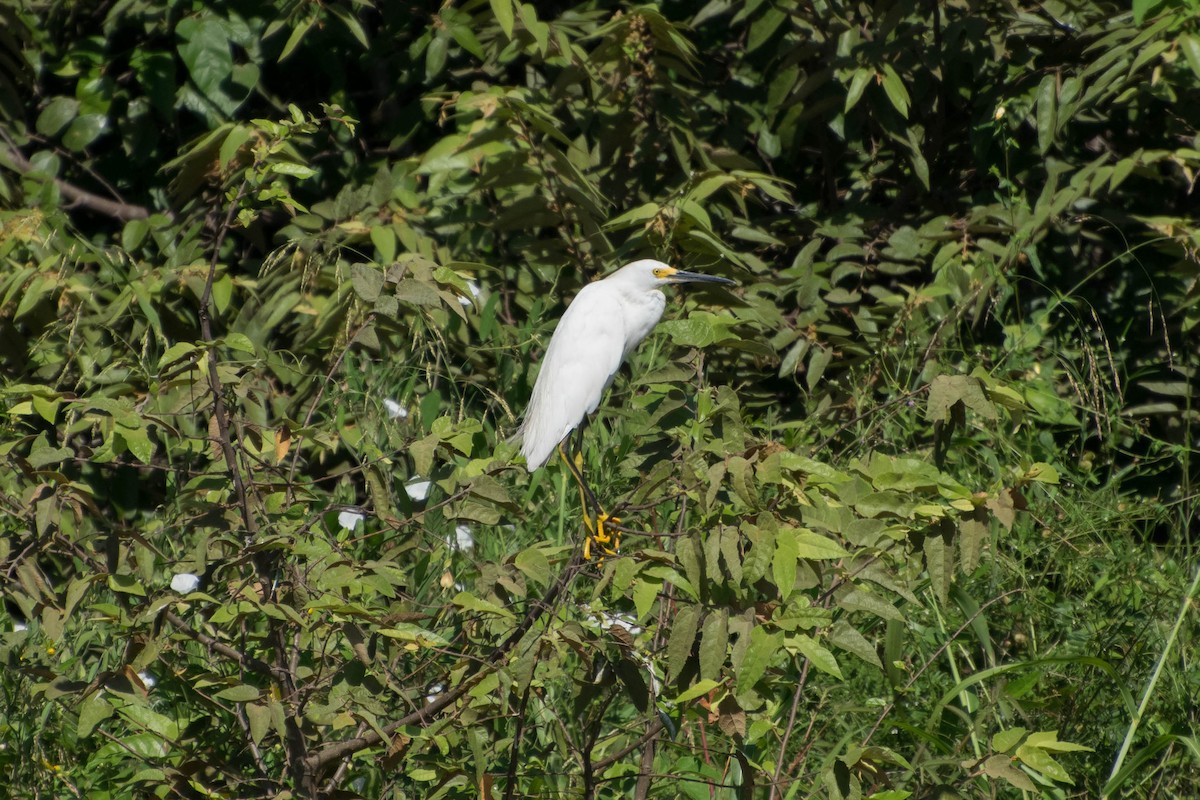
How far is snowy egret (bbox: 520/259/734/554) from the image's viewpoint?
2658 millimetres

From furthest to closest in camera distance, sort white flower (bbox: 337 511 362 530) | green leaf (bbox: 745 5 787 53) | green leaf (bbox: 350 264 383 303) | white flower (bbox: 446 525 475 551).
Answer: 1. green leaf (bbox: 745 5 787 53)
2. white flower (bbox: 446 525 475 551)
3. white flower (bbox: 337 511 362 530)
4. green leaf (bbox: 350 264 383 303)

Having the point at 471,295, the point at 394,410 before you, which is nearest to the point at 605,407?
the point at 394,410

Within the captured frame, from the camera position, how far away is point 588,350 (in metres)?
2.77

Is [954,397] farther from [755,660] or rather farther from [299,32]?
[299,32]

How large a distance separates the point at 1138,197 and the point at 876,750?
2491 millimetres

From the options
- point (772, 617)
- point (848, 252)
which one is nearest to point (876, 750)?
point (772, 617)

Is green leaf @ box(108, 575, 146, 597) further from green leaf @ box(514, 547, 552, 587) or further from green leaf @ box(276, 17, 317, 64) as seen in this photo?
green leaf @ box(276, 17, 317, 64)

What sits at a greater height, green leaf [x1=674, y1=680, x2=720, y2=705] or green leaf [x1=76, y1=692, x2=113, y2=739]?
green leaf [x1=76, y1=692, x2=113, y2=739]

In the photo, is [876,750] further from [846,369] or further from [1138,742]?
[846,369]

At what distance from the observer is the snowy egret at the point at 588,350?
2.66 metres

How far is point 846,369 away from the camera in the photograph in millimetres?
3609

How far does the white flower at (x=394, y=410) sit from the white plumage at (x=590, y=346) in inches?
12.3

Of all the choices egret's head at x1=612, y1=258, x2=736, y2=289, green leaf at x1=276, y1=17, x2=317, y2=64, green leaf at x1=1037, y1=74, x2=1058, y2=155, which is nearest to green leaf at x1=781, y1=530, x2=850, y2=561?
egret's head at x1=612, y1=258, x2=736, y2=289

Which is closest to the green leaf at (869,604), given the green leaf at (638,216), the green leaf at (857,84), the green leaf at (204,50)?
the green leaf at (638,216)
